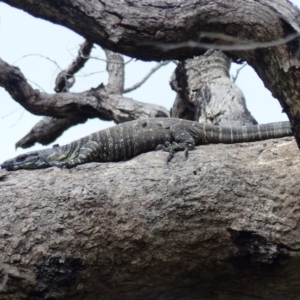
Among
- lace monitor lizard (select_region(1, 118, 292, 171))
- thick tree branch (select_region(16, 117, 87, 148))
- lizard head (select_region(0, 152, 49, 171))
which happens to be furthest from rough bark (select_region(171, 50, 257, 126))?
lizard head (select_region(0, 152, 49, 171))

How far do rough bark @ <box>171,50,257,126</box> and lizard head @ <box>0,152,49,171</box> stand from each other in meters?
2.58

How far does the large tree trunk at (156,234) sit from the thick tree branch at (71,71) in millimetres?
5418

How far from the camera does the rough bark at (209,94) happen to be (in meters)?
8.78

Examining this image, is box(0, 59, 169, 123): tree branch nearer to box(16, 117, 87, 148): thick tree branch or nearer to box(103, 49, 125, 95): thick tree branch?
box(16, 117, 87, 148): thick tree branch

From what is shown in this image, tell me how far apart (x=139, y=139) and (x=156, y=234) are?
2.33 meters

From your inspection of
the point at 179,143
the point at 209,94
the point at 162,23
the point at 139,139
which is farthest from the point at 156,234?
the point at 209,94

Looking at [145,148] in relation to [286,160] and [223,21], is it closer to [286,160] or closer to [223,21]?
[286,160]

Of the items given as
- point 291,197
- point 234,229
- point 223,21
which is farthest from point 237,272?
point 223,21


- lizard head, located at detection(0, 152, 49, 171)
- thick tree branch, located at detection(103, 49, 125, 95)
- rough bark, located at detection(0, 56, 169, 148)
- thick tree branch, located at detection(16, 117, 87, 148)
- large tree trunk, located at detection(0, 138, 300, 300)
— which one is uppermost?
thick tree branch, located at detection(103, 49, 125, 95)

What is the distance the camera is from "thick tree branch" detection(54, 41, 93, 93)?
11.1 meters

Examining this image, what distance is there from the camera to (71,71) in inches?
452

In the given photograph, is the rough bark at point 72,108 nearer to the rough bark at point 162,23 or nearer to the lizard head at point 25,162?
the lizard head at point 25,162

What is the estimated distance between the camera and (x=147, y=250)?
563 centimetres

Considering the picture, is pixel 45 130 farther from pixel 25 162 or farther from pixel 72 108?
pixel 25 162
